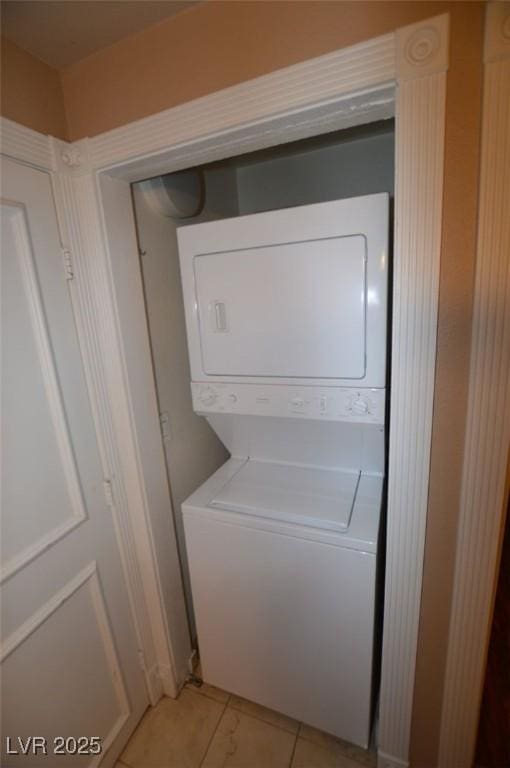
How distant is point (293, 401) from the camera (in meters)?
1.29

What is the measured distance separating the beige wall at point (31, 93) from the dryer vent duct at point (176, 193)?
1.17ft

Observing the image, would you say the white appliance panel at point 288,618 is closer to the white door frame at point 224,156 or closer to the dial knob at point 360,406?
the white door frame at point 224,156

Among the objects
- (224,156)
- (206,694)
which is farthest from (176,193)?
(206,694)

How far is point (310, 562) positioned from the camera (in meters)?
1.23

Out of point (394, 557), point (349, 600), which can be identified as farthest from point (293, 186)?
point (349, 600)

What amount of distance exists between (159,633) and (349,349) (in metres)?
1.59

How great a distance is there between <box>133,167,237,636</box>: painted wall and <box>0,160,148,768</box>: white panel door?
1.16ft

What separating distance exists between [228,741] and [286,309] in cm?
188

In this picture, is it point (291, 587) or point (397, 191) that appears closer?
point (397, 191)

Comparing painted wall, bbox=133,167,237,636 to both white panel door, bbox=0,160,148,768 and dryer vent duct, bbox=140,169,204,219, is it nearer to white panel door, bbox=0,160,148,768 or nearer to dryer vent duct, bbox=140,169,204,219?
dryer vent duct, bbox=140,169,204,219

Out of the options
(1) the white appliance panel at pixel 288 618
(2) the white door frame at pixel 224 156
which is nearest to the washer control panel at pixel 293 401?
(2) the white door frame at pixel 224 156

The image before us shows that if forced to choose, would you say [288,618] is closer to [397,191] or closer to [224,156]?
[397,191]

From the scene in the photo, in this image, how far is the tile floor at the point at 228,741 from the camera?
1.43 meters

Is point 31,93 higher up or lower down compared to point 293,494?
higher up
